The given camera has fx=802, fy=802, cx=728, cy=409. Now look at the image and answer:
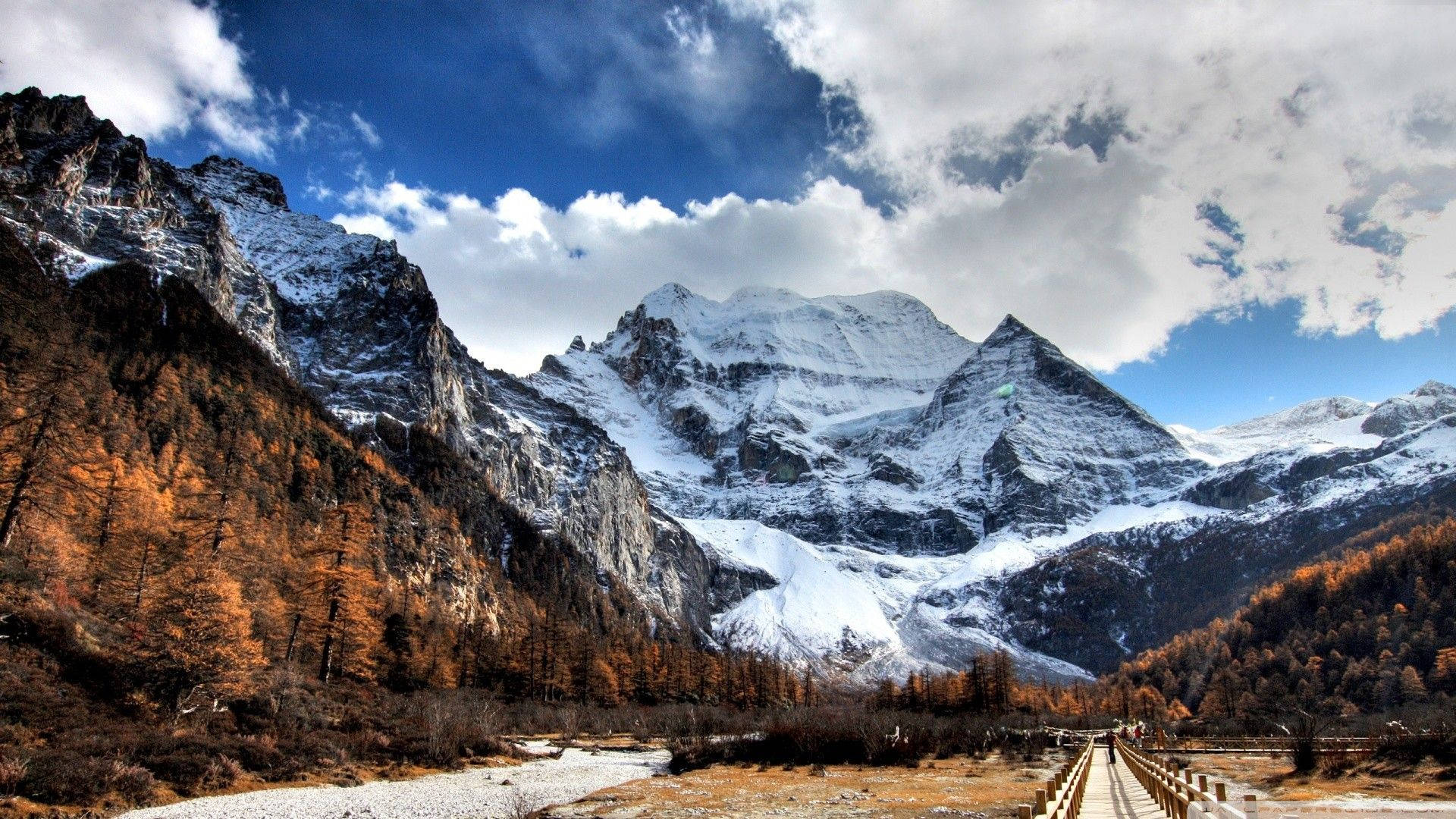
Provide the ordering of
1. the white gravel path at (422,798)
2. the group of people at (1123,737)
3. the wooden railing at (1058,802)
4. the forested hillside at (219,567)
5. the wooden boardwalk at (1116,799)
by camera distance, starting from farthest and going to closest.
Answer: the group of people at (1123,737) < the forested hillside at (219,567) < the white gravel path at (422,798) < the wooden boardwalk at (1116,799) < the wooden railing at (1058,802)

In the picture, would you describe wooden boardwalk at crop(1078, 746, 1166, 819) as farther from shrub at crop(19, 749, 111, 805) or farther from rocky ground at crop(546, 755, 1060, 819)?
shrub at crop(19, 749, 111, 805)

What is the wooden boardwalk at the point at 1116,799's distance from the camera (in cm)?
2081

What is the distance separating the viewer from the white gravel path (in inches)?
1053

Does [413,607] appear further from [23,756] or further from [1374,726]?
[1374,726]

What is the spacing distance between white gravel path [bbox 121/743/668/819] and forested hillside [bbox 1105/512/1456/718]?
108 metres

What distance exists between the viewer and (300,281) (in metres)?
161

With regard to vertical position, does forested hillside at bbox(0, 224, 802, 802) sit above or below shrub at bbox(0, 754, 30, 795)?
above

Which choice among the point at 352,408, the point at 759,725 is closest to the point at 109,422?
the point at 352,408

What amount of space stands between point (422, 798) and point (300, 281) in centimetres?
15342

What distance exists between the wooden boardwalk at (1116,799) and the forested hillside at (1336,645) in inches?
3629

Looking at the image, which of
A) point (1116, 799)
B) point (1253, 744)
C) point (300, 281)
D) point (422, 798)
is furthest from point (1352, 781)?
point (300, 281)

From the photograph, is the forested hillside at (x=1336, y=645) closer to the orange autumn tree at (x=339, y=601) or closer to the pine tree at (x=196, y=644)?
the orange autumn tree at (x=339, y=601)

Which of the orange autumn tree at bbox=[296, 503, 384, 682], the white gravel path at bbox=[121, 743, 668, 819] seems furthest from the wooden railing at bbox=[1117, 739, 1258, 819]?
the orange autumn tree at bbox=[296, 503, 384, 682]

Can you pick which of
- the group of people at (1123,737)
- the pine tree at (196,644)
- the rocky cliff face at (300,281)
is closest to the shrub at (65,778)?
the pine tree at (196,644)
